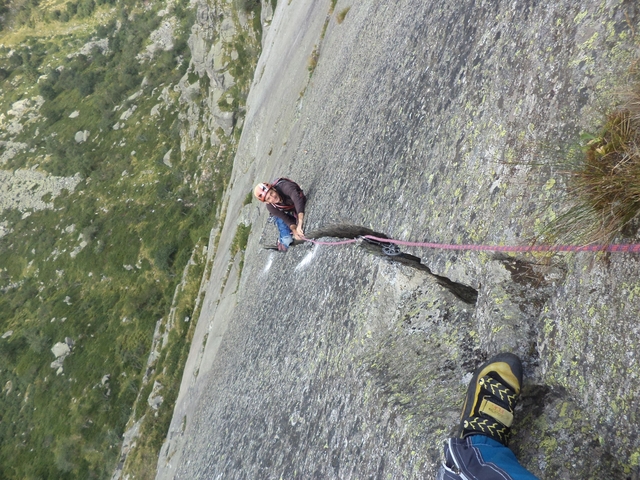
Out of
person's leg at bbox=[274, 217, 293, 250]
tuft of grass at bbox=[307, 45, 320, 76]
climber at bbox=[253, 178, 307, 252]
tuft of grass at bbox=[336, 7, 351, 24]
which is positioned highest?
tuft of grass at bbox=[336, 7, 351, 24]

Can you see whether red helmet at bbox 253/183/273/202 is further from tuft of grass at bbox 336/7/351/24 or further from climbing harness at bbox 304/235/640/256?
tuft of grass at bbox 336/7/351/24

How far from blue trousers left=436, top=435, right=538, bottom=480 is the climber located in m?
7.59

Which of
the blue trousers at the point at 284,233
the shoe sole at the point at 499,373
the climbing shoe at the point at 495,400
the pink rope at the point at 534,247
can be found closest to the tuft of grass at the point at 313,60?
the blue trousers at the point at 284,233

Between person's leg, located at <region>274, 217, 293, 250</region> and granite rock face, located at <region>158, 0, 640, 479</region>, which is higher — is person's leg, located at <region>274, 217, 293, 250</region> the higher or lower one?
the lower one

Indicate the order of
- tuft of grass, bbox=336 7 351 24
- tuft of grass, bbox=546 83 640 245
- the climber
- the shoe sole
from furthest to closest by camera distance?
tuft of grass, bbox=336 7 351 24 < the climber < the shoe sole < tuft of grass, bbox=546 83 640 245

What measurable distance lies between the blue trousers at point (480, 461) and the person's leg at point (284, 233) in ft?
28.8

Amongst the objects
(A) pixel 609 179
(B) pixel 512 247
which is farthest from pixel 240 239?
(A) pixel 609 179

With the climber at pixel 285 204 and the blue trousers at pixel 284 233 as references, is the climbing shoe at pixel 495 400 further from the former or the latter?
the blue trousers at pixel 284 233

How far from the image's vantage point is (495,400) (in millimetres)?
4242

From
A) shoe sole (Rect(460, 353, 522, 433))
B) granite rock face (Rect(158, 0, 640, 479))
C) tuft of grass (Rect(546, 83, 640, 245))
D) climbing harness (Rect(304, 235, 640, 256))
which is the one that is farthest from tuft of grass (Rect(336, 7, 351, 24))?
shoe sole (Rect(460, 353, 522, 433))

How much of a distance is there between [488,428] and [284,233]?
911cm

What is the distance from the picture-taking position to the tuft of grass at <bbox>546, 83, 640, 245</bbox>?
3.28m

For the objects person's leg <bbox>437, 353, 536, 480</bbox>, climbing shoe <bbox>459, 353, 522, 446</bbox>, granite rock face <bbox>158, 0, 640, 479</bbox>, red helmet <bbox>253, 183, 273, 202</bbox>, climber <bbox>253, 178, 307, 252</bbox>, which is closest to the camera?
person's leg <bbox>437, 353, 536, 480</bbox>

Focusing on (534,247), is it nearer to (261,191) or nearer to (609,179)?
(609,179)
